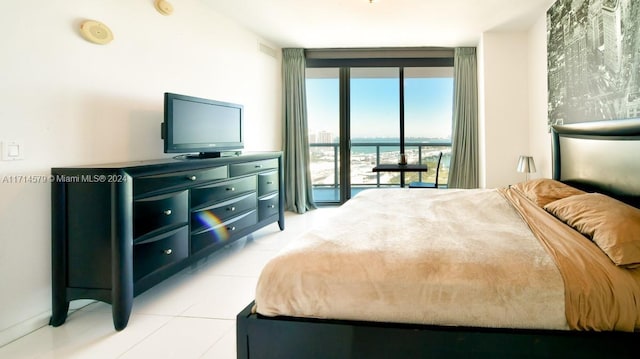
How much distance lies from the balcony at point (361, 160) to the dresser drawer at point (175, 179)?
2953 mm

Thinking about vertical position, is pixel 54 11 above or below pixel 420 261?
above

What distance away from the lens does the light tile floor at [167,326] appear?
1.78 metres

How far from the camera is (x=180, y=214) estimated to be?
2.56m

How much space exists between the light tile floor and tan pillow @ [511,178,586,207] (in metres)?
1.55

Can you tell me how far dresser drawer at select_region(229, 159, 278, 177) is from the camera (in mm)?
3277

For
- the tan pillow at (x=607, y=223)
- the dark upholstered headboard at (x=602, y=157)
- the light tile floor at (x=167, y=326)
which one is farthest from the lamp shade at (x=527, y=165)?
the light tile floor at (x=167, y=326)

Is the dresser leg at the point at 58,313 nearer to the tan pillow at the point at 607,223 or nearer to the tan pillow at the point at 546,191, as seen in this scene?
the tan pillow at the point at 607,223

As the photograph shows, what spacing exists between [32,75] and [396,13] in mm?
3457

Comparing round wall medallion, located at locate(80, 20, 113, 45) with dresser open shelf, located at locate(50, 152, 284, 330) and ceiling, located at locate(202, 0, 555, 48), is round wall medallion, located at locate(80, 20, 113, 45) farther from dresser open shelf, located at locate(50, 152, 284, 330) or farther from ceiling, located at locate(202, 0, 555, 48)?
ceiling, located at locate(202, 0, 555, 48)

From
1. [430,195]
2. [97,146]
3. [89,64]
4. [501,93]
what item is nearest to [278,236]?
[430,195]

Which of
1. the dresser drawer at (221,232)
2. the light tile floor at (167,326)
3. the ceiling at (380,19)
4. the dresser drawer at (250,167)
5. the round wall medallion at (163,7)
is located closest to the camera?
the light tile floor at (167,326)

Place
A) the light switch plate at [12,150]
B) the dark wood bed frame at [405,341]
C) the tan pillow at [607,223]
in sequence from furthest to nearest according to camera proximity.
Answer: the light switch plate at [12,150] → the tan pillow at [607,223] → the dark wood bed frame at [405,341]

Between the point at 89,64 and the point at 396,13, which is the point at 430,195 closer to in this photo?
the point at 396,13

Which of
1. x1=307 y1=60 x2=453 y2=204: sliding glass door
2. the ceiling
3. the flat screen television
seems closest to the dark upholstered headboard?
the ceiling
